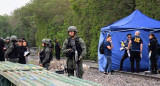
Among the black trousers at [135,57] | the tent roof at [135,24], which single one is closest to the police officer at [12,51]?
the tent roof at [135,24]

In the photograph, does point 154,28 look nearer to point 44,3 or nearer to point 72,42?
point 72,42

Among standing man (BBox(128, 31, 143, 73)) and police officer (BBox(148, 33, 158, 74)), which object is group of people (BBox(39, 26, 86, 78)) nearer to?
police officer (BBox(148, 33, 158, 74))

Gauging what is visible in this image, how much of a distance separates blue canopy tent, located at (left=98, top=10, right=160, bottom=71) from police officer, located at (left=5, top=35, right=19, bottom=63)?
17.8 feet

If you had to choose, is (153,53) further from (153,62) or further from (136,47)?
(136,47)

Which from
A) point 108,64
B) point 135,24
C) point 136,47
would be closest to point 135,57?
point 136,47

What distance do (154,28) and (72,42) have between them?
8.01 m

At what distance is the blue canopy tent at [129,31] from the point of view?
1533 cm

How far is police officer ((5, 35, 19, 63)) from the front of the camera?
11.0 m

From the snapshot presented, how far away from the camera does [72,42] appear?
27.6 ft

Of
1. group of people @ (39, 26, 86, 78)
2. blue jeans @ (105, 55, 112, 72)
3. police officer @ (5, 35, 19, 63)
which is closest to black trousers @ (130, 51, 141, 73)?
blue jeans @ (105, 55, 112, 72)

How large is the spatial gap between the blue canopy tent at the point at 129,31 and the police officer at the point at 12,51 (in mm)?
5434

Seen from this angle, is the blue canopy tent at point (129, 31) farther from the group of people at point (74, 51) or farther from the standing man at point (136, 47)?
the group of people at point (74, 51)

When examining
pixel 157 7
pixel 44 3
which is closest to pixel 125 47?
pixel 157 7

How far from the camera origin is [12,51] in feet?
36.6
